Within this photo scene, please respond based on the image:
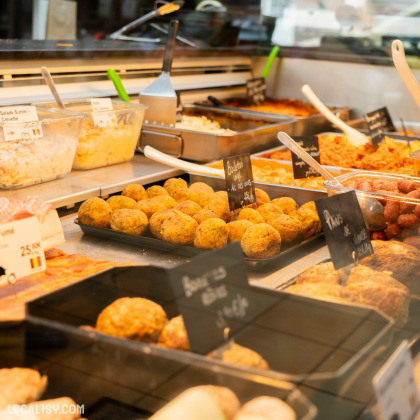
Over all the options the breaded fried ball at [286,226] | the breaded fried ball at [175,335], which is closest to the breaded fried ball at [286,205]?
the breaded fried ball at [286,226]

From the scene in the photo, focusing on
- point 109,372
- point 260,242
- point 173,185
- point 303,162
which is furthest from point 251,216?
point 109,372

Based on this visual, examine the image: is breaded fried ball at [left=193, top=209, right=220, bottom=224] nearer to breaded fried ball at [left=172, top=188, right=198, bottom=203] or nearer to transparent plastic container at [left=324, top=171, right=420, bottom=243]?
breaded fried ball at [left=172, top=188, right=198, bottom=203]

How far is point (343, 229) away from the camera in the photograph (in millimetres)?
1413

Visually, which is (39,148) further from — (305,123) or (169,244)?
(305,123)

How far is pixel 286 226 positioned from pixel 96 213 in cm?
59

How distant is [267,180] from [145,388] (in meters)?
1.59

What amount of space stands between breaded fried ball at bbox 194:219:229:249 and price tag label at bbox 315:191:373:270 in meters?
0.38

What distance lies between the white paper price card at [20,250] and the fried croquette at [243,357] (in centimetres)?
52

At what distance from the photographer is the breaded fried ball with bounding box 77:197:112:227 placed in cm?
186

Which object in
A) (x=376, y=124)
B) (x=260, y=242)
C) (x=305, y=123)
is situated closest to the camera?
(x=260, y=242)

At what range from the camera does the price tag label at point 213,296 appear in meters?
0.98

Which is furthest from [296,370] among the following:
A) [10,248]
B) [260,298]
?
[10,248]

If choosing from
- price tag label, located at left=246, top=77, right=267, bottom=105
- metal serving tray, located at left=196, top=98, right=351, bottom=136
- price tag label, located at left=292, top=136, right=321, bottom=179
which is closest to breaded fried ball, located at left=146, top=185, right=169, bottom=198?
price tag label, located at left=292, top=136, right=321, bottom=179

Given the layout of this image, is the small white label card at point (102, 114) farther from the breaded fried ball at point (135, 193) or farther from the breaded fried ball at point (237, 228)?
the breaded fried ball at point (237, 228)
